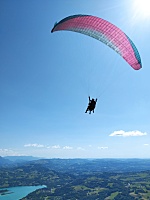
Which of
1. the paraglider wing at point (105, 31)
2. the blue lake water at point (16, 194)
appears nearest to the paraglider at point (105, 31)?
the paraglider wing at point (105, 31)

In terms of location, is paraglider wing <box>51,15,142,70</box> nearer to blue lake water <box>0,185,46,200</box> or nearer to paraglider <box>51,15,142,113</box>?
paraglider <box>51,15,142,113</box>

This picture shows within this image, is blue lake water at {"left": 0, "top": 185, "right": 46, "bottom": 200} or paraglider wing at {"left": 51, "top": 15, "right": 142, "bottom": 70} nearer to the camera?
paraglider wing at {"left": 51, "top": 15, "right": 142, "bottom": 70}

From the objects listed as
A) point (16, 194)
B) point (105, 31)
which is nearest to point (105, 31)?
point (105, 31)

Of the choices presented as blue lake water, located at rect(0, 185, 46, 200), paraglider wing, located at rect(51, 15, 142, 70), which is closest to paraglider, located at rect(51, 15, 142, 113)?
paraglider wing, located at rect(51, 15, 142, 70)

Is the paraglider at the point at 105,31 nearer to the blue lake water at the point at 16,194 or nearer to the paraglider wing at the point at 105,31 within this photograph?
the paraglider wing at the point at 105,31

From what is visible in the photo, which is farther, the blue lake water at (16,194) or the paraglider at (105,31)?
the blue lake water at (16,194)

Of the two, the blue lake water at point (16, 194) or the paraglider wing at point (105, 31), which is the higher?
the paraglider wing at point (105, 31)

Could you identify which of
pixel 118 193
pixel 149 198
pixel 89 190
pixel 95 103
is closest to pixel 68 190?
pixel 89 190

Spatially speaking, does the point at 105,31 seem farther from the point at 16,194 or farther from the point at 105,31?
the point at 16,194
